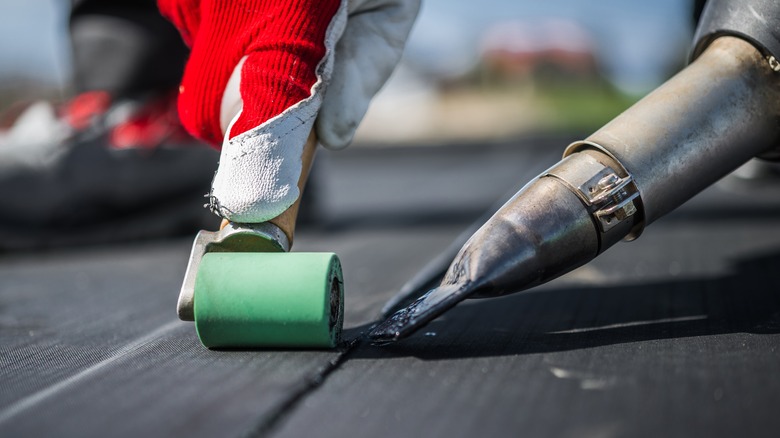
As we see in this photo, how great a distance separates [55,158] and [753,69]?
7.06 feet

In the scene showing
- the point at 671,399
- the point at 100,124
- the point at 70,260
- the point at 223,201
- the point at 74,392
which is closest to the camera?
the point at 671,399

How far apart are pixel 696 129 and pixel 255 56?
706mm

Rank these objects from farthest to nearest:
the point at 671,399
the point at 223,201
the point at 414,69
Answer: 1. the point at 414,69
2. the point at 223,201
3. the point at 671,399

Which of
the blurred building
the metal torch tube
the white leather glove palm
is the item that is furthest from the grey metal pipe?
the blurred building

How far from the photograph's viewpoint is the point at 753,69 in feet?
4.63

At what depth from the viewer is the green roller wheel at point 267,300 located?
3.79ft

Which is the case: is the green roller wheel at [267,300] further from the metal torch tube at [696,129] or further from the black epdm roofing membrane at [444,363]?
the metal torch tube at [696,129]

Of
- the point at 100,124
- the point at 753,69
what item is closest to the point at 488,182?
the point at 100,124

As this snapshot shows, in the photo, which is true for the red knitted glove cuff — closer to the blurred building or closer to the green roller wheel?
the green roller wheel

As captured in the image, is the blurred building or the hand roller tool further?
the blurred building

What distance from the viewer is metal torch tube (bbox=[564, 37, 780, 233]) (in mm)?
1319

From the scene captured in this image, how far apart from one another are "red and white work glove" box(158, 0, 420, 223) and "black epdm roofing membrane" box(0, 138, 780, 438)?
0.85 feet

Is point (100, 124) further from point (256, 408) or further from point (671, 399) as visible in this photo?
point (671, 399)

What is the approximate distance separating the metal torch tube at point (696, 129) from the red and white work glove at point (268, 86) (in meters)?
0.40
